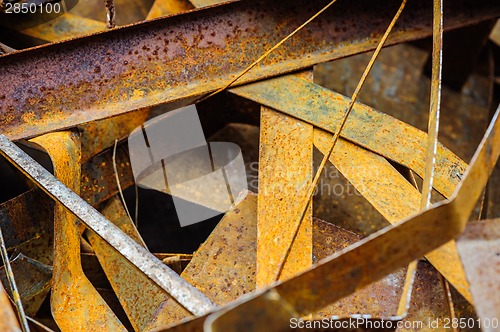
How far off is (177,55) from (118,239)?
1173 millimetres

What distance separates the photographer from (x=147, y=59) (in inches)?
121

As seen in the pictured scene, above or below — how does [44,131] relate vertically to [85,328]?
above

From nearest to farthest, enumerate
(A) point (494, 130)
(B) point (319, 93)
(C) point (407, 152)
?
1. (A) point (494, 130)
2. (C) point (407, 152)
3. (B) point (319, 93)

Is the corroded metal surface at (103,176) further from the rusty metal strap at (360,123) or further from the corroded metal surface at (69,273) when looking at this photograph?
the rusty metal strap at (360,123)

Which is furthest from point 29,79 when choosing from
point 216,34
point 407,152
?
point 407,152

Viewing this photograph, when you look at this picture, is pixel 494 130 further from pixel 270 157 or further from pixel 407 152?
pixel 270 157

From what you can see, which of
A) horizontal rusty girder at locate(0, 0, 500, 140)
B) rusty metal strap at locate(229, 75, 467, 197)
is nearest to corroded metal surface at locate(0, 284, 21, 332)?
horizontal rusty girder at locate(0, 0, 500, 140)

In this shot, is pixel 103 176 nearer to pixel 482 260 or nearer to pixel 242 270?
pixel 242 270

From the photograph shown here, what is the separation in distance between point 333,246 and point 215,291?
2.00ft

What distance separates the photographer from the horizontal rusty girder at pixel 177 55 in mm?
2959

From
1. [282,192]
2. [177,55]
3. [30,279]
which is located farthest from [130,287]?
[177,55]

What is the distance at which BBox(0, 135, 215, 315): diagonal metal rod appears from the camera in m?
2.09

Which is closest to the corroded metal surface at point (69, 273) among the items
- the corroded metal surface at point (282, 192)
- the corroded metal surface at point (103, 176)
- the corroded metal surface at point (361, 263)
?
the corroded metal surface at point (103, 176)

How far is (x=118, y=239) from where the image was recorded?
90.5 inches
